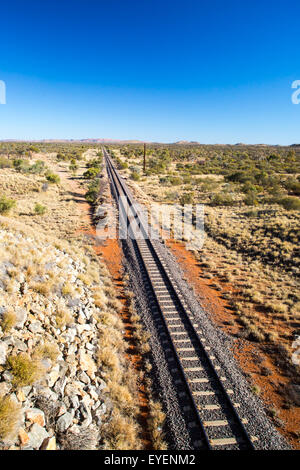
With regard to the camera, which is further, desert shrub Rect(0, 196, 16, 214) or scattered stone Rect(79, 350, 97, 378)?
desert shrub Rect(0, 196, 16, 214)

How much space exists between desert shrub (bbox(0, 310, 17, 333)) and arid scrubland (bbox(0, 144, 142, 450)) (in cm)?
2

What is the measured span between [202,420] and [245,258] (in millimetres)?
12765

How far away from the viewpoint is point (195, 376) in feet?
24.5

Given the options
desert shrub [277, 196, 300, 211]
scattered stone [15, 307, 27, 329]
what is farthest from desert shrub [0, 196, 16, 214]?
desert shrub [277, 196, 300, 211]

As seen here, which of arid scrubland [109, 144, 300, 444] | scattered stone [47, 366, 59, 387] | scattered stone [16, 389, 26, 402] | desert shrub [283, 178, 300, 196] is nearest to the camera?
scattered stone [16, 389, 26, 402]

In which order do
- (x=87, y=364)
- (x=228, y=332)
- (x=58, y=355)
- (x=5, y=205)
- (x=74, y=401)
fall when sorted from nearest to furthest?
1. (x=74, y=401)
2. (x=58, y=355)
3. (x=87, y=364)
4. (x=228, y=332)
5. (x=5, y=205)

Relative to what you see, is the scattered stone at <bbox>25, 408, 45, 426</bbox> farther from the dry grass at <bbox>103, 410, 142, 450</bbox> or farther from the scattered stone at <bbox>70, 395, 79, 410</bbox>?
the dry grass at <bbox>103, 410, 142, 450</bbox>

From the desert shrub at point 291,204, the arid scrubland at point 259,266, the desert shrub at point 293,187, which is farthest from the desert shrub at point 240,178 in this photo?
the desert shrub at point 291,204

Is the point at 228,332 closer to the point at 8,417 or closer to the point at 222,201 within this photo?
the point at 8,417

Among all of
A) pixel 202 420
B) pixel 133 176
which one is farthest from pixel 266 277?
pixel 133 176

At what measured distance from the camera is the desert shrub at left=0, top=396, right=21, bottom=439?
4570 millimetres

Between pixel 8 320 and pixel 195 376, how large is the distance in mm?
5974

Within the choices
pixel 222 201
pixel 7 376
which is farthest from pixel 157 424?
pixel 222 201

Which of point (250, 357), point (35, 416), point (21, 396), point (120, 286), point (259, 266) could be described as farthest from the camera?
point (259, 266)
